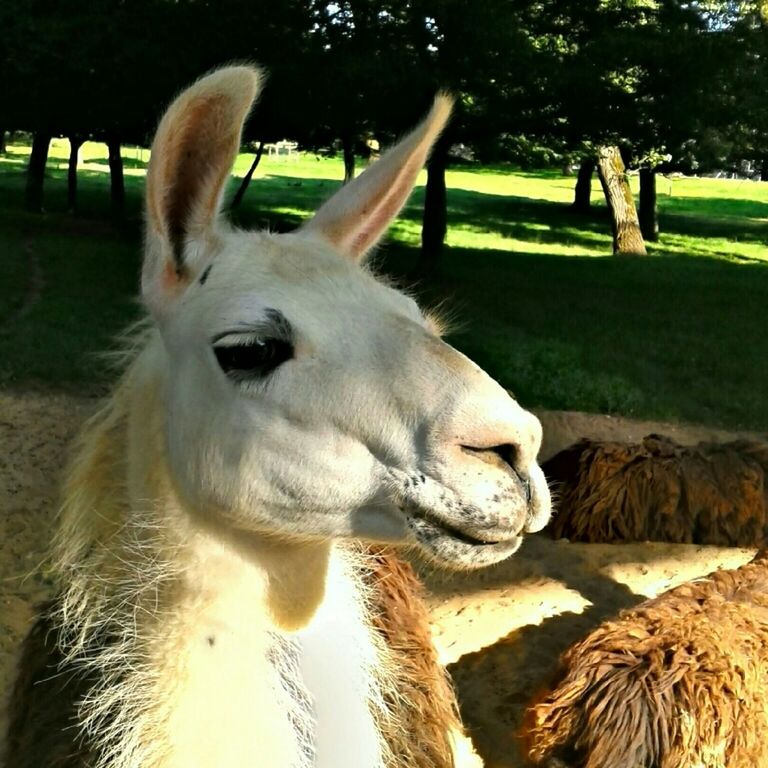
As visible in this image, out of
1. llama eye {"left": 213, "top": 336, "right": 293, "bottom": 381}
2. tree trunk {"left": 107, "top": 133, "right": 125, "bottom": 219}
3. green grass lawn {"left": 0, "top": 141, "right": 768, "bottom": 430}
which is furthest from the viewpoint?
tree trunk {"left": 107, "top": 133, "right": 125, "bottom": 219}

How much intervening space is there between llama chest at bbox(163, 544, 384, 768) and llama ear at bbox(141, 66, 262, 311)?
2.24 ft

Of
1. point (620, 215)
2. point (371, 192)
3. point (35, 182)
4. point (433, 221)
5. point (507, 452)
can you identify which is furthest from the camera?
point (35, 182)

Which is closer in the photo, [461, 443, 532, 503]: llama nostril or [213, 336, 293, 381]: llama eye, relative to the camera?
[461, 443, 532, 503]: llama nostril

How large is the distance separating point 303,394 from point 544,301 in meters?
11.9

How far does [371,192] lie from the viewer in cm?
213

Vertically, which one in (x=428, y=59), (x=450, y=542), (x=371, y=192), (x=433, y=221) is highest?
(x=428, y=59)

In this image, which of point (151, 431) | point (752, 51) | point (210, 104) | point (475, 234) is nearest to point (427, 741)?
point (151, 431)

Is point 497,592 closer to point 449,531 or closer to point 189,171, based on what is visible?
point 449,531

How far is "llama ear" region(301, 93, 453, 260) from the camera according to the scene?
211 cm

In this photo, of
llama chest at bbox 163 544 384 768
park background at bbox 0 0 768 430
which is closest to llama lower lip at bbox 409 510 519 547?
llama chest at bbox 163 544 384 768

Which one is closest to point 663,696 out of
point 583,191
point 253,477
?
point 253,477

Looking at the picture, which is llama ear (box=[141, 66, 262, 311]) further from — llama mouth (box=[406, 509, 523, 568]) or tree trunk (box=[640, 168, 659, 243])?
tree trunk (box=[640, 168, 659, 243])

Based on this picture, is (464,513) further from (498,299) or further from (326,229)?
(498,299)

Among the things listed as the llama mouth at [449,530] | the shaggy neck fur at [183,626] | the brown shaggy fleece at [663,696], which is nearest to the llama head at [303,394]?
the llama mouth at [449,530]
